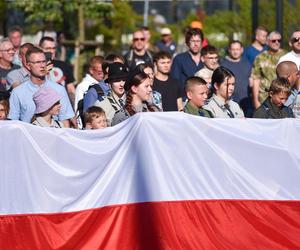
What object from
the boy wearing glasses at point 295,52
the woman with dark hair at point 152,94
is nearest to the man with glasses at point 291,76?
the woman with dark hair at point 152,94

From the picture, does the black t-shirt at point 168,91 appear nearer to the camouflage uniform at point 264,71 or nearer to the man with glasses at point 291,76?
the man with glasses at point 291,76

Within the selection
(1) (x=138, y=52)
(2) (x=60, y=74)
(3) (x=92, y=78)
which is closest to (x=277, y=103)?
(3) (x=92, y=78)

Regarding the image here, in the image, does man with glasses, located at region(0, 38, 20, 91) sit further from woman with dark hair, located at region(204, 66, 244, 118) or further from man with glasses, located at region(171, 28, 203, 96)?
woman with dark hair, located at region(204, 66, 244, 118)

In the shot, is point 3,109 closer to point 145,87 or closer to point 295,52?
point 145,87

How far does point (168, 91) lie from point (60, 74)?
1.79 meters

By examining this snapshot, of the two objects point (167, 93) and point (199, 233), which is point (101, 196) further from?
point (167, 93)

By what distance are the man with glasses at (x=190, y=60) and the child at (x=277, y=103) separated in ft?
11.5

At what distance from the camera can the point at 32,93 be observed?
11391mm

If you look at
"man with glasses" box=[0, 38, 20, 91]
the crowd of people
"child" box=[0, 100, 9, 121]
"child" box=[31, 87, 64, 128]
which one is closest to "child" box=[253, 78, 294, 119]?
the crowd of people

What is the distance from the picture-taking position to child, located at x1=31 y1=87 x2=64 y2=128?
10.4 meters

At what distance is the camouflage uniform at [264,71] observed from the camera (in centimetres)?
1508

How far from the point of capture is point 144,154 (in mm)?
9141

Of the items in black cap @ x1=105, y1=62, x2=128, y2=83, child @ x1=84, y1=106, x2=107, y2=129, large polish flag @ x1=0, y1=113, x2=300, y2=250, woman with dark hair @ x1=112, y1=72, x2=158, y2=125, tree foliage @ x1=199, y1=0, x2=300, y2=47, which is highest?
tree foliage @ x1=199, y1=0, x2=300, y2=47

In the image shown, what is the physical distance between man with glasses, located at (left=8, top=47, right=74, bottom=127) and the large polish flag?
2.14 meters
